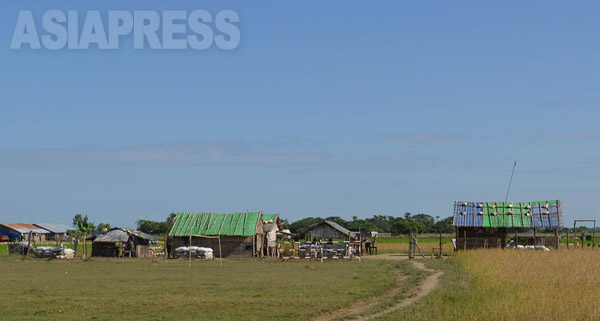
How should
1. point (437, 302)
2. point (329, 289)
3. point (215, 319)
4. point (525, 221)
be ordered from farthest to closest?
point (525, 221), point (329, 289), point (437, 302), point (215, 319)

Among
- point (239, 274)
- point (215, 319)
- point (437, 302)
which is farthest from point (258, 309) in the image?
point (239, 274)

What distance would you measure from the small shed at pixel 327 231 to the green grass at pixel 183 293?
30.6 metres

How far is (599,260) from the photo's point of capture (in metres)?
37.5

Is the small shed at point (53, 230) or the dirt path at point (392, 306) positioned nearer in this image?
the dirt path at point (392, 306)

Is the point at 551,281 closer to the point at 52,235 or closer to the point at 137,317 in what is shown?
the point at 137,317

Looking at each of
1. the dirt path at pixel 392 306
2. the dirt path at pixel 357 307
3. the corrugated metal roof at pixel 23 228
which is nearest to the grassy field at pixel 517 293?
the dirt path at pixel 392 306

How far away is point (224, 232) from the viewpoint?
2603 inches

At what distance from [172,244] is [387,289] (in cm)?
3785

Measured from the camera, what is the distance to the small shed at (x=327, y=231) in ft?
249

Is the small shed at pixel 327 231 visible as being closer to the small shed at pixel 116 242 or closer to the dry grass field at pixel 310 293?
the small shed at pixel 116 242

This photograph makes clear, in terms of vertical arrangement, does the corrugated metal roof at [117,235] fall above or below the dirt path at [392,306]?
above

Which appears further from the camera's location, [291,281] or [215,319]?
[291,281]

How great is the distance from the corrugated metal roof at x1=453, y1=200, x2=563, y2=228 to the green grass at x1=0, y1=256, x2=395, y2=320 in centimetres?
2474

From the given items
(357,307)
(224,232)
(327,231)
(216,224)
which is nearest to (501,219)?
(327,231)
